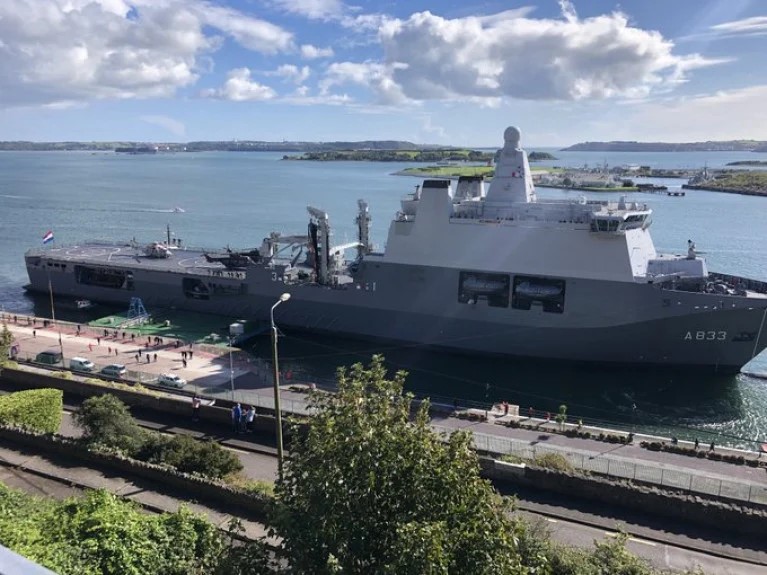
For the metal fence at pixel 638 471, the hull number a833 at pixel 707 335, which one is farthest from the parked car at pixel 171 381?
the hull number a833 at pixel 707 335

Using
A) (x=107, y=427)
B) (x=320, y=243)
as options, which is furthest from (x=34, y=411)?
(x=320, y=243)

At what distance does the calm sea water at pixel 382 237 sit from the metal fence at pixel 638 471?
8.73 metres

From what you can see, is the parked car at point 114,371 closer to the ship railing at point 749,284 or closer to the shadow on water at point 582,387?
the shadow on water at point 582,387

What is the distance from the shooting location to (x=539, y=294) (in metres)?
28.7

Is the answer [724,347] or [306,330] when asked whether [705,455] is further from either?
[306,330]

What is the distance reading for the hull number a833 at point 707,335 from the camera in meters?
26.9

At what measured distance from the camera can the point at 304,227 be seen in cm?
7744

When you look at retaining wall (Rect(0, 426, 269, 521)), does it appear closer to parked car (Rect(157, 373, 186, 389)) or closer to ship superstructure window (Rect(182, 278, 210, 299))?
parked car (Rect(157, 373, 186, 389))

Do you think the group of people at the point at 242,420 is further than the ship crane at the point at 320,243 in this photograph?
No

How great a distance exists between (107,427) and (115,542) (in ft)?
28.4

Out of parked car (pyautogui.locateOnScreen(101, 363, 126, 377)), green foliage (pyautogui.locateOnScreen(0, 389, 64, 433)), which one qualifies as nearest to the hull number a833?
parked car (pyautogui.locateOnScreen(101, 363, 126, 377))

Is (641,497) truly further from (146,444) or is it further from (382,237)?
(382,237)

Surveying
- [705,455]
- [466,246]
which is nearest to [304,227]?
[466,246]

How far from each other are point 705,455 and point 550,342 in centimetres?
1198
